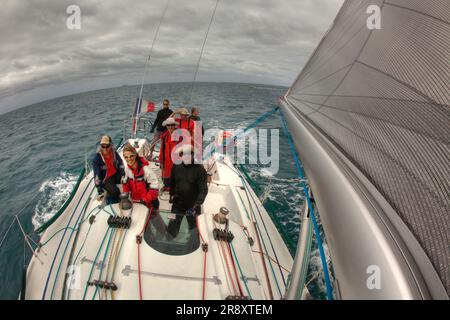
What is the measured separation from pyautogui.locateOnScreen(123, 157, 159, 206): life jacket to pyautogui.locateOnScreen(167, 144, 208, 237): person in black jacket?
0.44 m

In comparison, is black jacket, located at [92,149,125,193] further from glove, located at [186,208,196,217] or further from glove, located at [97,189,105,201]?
glove, located at [186,208,196,217]

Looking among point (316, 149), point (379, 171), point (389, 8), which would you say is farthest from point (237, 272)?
point (389, 8)

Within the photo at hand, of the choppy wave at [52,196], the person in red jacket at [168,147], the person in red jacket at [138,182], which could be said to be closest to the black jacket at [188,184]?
the person in red jacket at [138,182]

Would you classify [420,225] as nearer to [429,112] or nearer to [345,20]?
[429,112]

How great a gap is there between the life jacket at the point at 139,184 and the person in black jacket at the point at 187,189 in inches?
17.2

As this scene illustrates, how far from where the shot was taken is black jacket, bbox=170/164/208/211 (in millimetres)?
3184

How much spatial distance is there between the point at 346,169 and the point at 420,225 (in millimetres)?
461

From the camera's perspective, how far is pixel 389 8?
5.54ft

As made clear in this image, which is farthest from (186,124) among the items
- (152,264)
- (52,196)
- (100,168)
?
(52,196)

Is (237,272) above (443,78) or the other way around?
the other way around

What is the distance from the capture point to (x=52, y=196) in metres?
8.55

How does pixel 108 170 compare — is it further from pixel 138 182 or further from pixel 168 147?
pixel 168 147

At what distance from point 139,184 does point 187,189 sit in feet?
3.10

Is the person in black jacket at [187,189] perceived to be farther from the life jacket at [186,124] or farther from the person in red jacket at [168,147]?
the life jacket at [186,124]
